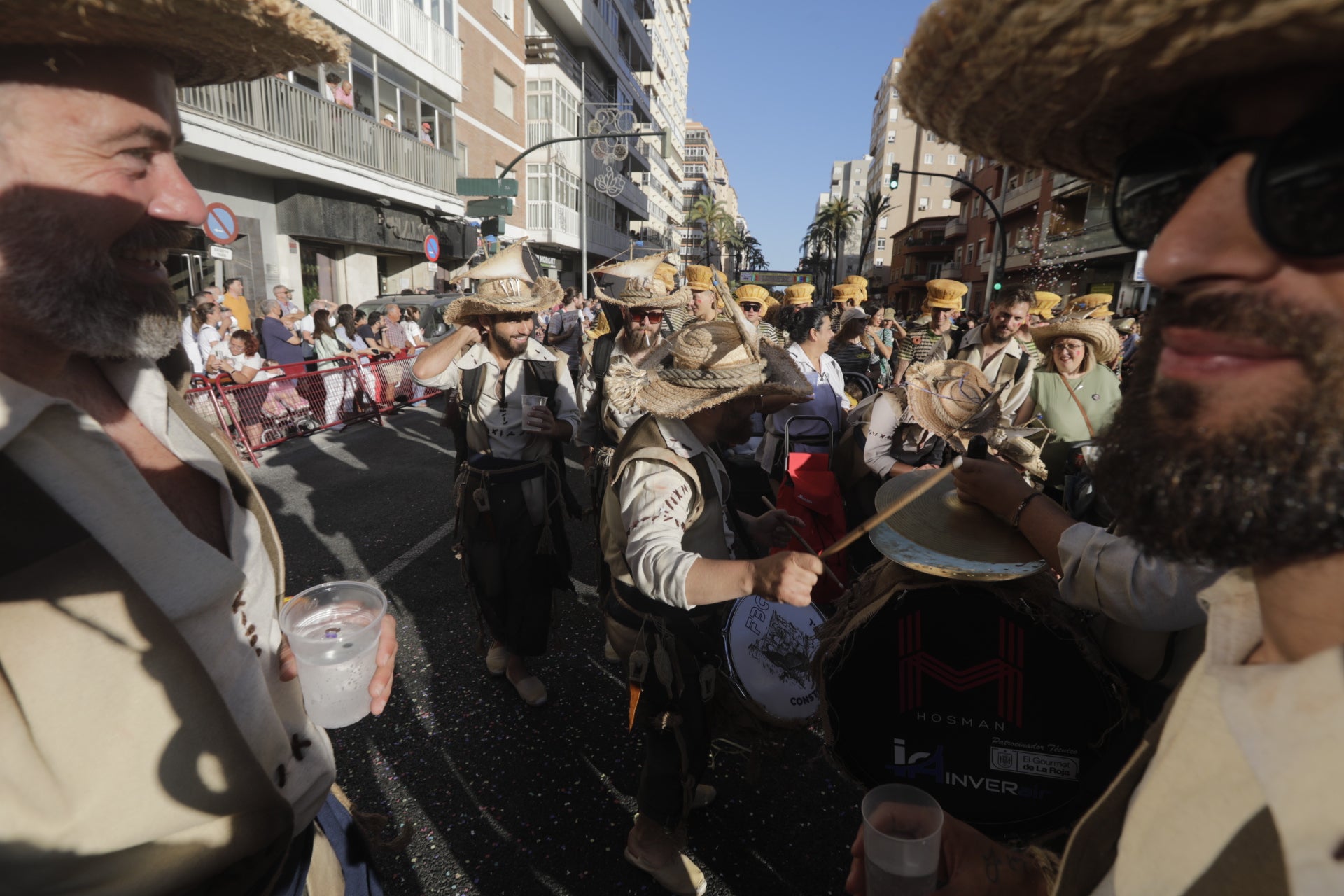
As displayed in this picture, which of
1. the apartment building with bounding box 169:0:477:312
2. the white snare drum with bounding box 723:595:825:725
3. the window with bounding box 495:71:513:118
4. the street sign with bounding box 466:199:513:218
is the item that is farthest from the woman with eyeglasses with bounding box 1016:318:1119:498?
the window with bounding box 495:71:513:118

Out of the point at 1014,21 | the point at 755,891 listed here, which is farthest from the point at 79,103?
the point at 755,891

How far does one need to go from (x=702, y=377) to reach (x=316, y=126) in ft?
51.4

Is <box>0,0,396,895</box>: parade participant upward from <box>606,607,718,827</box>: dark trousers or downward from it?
upward

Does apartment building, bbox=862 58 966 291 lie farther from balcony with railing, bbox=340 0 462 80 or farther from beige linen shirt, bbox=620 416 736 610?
beige linen shirt, bbox=620 416 736 610

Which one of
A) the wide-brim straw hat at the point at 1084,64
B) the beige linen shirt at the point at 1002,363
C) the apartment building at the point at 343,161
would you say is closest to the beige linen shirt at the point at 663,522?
the wide-brim straw hat at the point at 1084,64

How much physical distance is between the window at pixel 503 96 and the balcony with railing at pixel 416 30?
4782 millimetres

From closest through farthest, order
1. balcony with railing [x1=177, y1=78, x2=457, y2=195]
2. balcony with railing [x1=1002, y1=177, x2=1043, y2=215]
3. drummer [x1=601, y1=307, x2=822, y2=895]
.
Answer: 1. drummer [x1=601, y1=307, x2=822, y2=895]
2. balcony with railing [x1=177, y1=78, x2=457, y2=195]
3. balcony with railing [x1=1002, y1=177, x2=1043, y2=215]

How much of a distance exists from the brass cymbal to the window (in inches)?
1041

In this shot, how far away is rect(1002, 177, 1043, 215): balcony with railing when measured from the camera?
107 feet

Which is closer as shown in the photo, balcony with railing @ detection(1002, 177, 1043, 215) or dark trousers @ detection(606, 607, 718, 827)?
dark trousers @ detection(606, 607, 718, 827)

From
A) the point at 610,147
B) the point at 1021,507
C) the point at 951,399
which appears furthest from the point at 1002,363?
the point at 610,147

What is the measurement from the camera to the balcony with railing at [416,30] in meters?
15.0

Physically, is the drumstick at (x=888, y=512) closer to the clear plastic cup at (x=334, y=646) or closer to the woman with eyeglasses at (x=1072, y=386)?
the clear plastic cup at (x=334, y=646)

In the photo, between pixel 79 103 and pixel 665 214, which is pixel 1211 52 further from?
pixel 665 214
